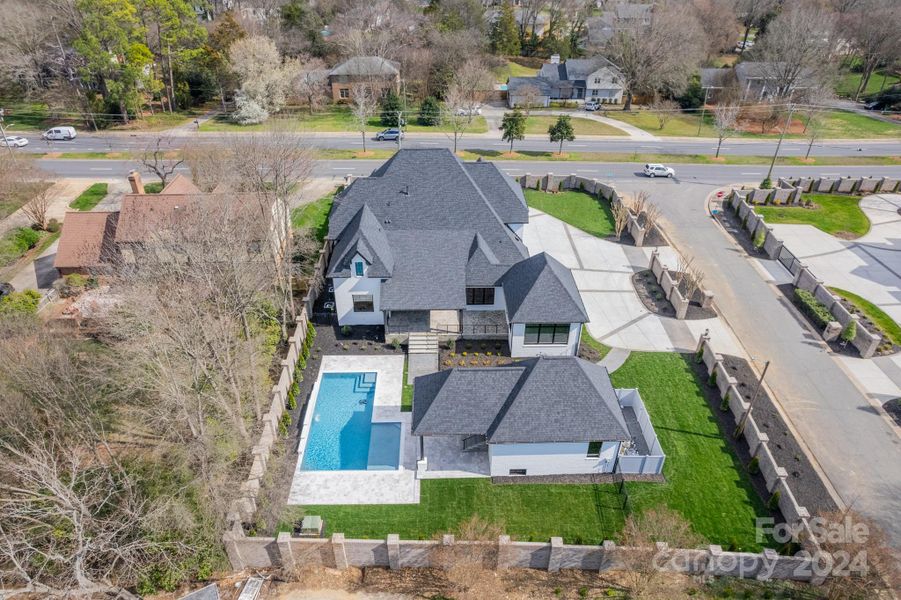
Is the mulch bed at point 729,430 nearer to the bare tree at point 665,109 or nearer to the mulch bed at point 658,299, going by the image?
the mulch bed at point 658,299

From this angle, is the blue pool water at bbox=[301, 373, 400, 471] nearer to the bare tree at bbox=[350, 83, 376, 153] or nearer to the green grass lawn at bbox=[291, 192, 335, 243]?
the green grass lawn at bbox=[291, 192, 335, 243]

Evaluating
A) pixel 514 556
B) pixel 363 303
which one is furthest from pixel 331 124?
pixel 514 556

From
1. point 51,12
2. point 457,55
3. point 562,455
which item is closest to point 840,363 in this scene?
point 562,455

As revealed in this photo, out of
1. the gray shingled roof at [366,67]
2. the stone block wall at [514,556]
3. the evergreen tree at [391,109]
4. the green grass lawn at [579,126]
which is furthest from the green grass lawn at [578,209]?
the gray shingled roof at [366,67]

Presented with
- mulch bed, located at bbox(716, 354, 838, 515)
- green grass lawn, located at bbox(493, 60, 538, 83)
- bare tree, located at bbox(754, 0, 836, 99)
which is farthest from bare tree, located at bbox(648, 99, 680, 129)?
mulch bed, located at bbox(716, 354, 838, 515)

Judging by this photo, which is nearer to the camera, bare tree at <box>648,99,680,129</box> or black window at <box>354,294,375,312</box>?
black window at <box>354,294,375,312</box>

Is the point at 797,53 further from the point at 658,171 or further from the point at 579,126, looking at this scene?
the point at 658,171
